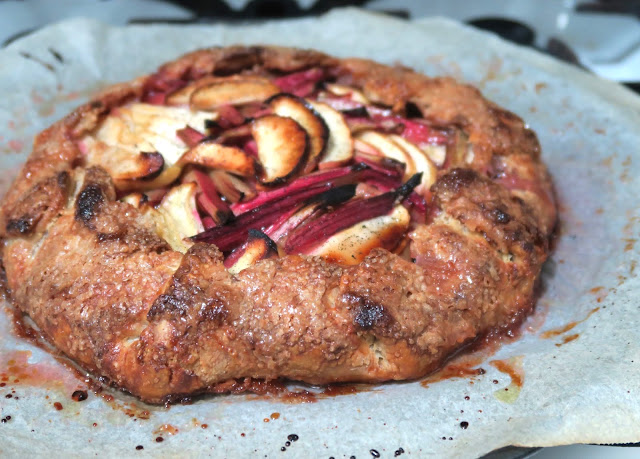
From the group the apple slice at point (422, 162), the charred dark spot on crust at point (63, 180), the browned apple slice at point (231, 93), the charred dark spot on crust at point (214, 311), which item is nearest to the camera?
the charred dark spot on crust at point (214, 311)

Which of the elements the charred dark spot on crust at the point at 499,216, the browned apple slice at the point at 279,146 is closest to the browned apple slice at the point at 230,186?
the browned apple slice at the point at 279,146

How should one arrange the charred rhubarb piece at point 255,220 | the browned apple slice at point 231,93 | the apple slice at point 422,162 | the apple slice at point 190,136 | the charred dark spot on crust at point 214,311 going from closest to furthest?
the charred dark spot on crust at point 214,311 < the charred rhubarb piece at point 255,220 < the apple slice at point 422,162 < the apple slice at point 190,136 < the browned apple slice at point 231,93

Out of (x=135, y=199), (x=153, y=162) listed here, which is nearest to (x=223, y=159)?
(x=153, y=162)

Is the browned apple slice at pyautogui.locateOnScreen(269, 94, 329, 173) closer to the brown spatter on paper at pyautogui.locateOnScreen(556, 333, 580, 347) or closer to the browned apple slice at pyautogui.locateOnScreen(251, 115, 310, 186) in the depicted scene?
the browned apple slice at pyautogui.locateOnScreen(251, 115, 310, 186)

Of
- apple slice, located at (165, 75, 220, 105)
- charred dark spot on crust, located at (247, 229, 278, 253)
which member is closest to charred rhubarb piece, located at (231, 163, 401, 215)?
charred dark spot on crust, located at (247, 229, 278, 253)

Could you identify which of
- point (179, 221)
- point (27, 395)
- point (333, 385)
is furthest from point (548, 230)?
point (27, 395)

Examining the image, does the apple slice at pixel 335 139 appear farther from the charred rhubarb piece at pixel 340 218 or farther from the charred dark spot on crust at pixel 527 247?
the charred dark spot on crust at pixel 527 247

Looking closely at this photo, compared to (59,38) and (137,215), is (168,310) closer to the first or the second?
(137,215)
